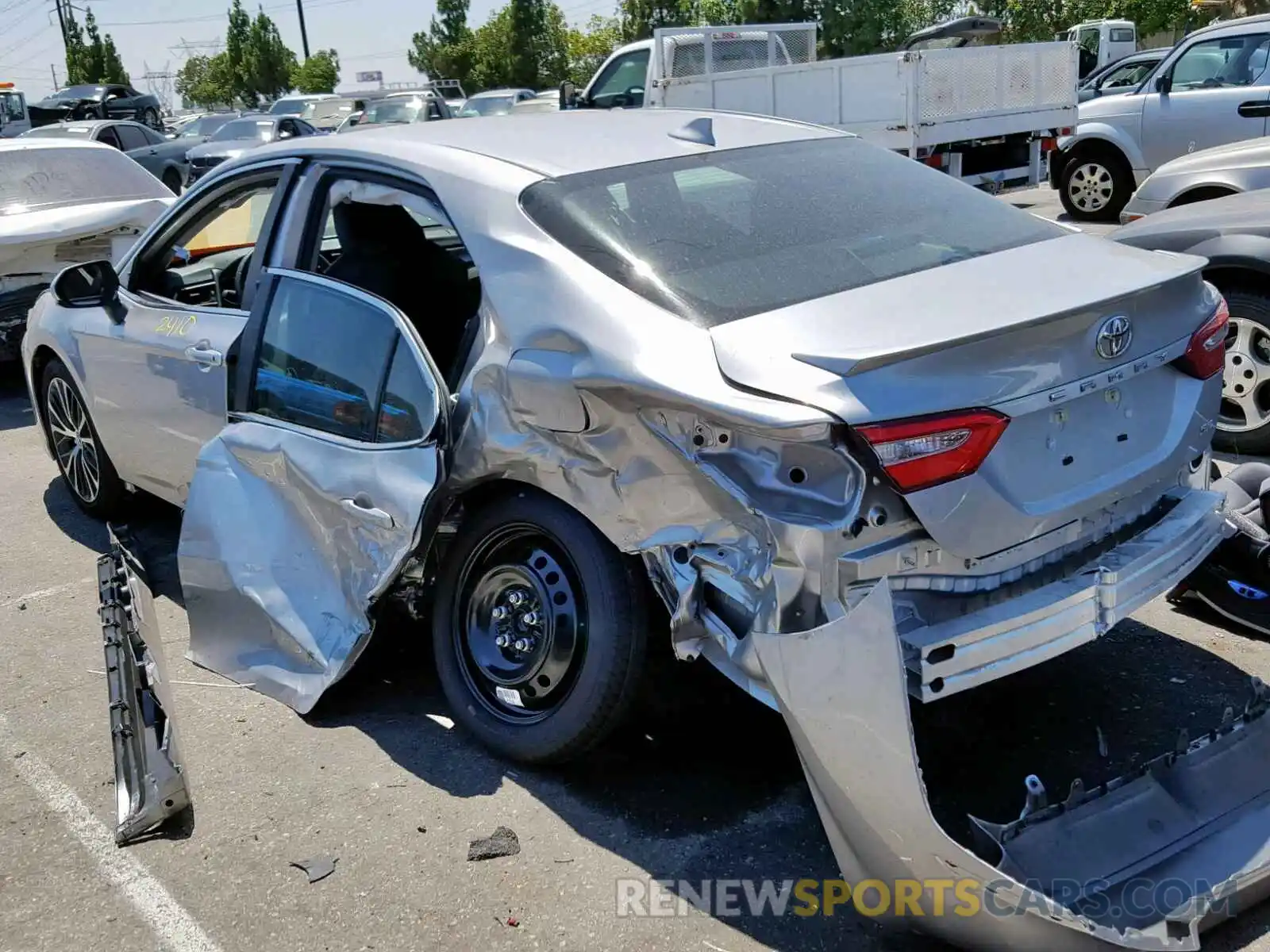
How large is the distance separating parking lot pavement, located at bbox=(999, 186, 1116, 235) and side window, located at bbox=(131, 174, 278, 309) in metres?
9.41

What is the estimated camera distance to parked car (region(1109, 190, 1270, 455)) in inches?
214

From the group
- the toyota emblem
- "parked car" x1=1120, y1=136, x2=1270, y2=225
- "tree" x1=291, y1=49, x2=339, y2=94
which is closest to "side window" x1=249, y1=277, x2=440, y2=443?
the toyota emblem

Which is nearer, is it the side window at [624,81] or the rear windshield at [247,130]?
the side window at [624,81]

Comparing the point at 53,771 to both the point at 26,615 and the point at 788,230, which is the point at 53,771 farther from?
the point at 788,230

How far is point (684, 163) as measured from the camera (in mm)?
3707

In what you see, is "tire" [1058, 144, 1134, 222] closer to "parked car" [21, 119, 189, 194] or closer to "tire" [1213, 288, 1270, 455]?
"tire" [1213, 288, 1270, 455]

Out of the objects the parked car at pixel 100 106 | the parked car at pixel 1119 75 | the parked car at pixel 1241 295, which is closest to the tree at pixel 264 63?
the parked car at pixel 100 106

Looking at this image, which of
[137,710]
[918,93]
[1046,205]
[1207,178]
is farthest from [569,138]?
[1046,205]

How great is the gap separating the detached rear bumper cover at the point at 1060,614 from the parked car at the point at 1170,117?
9408 mm

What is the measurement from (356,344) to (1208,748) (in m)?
2.62

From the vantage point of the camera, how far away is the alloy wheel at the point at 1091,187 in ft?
42.9

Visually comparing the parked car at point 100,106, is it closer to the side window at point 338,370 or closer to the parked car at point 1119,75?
the parked car at point 1119,75

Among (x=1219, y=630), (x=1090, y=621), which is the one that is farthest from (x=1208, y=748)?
(x=1219, y=630)

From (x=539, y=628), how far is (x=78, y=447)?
3376 mm
